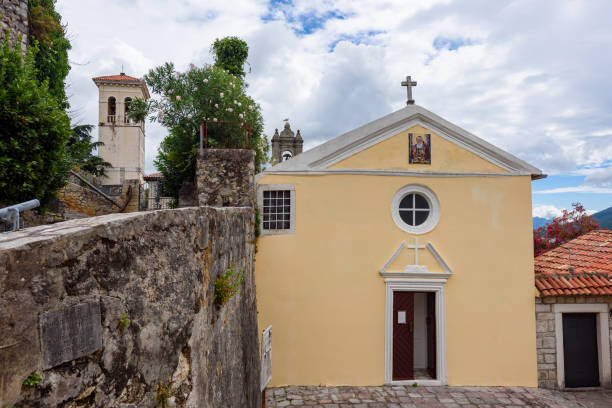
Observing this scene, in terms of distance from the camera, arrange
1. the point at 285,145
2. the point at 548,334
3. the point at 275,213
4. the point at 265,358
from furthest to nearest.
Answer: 1. the point at 285,145
2. the point at 275,213
3. the point at 548,334
4. the point at 265,358

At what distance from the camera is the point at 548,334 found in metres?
8.48

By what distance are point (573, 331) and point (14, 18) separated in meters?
15.2

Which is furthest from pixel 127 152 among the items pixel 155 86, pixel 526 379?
pixel 526 379

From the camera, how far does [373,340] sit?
330 inches

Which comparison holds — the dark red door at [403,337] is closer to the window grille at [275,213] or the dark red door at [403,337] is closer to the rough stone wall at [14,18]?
the window grille at [275,213]

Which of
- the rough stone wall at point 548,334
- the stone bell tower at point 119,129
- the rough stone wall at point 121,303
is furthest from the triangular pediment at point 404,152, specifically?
the stone bell tower at point 119,129

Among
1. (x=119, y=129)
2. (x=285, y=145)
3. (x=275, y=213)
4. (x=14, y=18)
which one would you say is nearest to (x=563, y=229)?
(x=275, y=213)

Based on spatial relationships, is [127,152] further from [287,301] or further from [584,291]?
[584,291]

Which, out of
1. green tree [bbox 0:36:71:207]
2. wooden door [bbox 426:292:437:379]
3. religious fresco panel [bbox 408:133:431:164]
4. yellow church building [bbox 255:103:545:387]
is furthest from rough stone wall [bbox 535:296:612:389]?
green tree [bbox 0:36:71:207]

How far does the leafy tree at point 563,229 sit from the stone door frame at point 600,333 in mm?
5984

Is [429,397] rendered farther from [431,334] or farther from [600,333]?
[600,333]

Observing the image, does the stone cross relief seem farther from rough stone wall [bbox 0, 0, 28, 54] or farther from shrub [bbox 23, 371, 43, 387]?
rough stone wall [bbox 0, 0, 28, 54]

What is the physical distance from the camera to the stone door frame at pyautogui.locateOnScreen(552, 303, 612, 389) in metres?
8.45

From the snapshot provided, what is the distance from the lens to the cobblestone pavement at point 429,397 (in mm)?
7453
